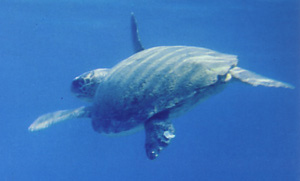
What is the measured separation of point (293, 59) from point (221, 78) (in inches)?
1089

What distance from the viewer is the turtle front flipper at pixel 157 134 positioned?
164 inches

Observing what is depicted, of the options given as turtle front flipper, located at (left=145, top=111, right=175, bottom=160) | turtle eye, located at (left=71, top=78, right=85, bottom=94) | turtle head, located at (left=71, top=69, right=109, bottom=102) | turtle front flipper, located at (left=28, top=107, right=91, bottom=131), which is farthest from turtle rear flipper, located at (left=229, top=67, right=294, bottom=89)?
turtle eye, located at (left=71, top=78, right=85, bottom=94)

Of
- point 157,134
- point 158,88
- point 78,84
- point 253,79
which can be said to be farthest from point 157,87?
point 78,84

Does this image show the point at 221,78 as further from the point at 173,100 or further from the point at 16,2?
the point at 16,2

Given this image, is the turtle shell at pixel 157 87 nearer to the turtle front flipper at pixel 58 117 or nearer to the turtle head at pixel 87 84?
the turtle front flipper at pixel 58 117

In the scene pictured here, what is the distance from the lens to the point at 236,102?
1914 inches

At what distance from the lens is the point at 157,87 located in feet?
14.8

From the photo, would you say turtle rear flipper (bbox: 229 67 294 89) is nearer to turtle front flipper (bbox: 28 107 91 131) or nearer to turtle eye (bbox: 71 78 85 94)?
turtle front flipper (bbox: 28 107 91 131)

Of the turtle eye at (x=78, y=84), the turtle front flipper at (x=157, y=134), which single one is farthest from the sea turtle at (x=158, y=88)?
the turtle eye at (x=78, y=84)

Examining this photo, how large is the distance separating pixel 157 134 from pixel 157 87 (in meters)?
0.76

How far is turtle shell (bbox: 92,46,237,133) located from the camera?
442 cm

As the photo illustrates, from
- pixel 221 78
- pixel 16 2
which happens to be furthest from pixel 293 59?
pixel 221 78

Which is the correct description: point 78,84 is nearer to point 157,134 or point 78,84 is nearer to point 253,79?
point 157,134

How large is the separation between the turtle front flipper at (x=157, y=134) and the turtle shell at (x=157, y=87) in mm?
117
